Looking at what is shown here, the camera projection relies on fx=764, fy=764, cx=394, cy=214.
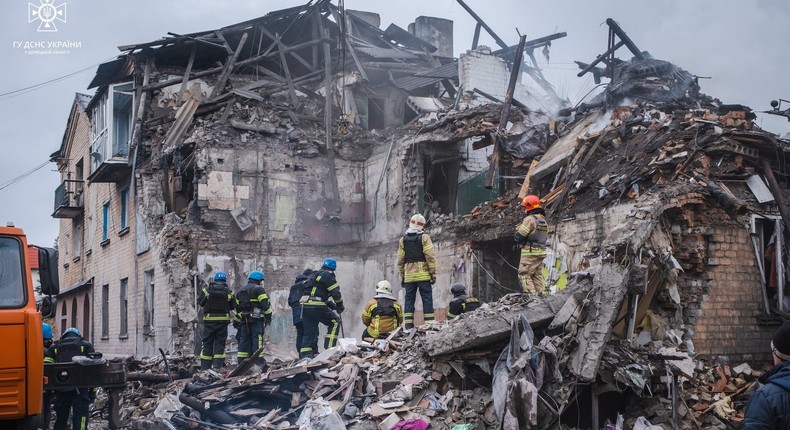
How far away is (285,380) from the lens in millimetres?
9016

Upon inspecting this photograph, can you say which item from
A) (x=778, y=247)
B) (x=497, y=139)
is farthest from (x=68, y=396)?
(x=778, y=247)

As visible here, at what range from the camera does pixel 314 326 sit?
1148cm

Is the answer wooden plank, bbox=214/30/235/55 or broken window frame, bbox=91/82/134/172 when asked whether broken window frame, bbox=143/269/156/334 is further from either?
wooden plank, bbox=214/30/235/55

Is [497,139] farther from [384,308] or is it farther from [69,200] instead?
[69,200]

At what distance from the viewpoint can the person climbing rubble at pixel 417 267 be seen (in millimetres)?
10898

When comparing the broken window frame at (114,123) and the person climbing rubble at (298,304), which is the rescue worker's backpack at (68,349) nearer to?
the person climbing rubble at (298,304)

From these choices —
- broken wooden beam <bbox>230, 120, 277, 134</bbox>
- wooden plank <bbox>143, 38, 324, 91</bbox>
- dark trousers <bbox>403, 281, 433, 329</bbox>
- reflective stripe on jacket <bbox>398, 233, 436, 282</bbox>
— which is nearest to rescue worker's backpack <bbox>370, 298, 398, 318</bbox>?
dark trousers <bbox>403, 281, 433, 329</bbox>

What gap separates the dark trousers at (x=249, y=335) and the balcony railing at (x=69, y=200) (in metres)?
17.7

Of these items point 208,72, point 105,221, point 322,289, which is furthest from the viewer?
point 105,221

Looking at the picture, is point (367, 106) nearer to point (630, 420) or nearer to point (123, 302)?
point (123, 302)

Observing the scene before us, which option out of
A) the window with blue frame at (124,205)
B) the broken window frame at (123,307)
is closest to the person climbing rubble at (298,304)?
the broken window frame at (123,307)

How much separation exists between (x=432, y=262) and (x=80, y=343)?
478 cm

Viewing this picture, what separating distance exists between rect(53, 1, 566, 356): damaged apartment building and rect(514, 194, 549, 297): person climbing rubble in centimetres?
459

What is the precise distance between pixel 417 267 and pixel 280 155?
8566 millimetres
